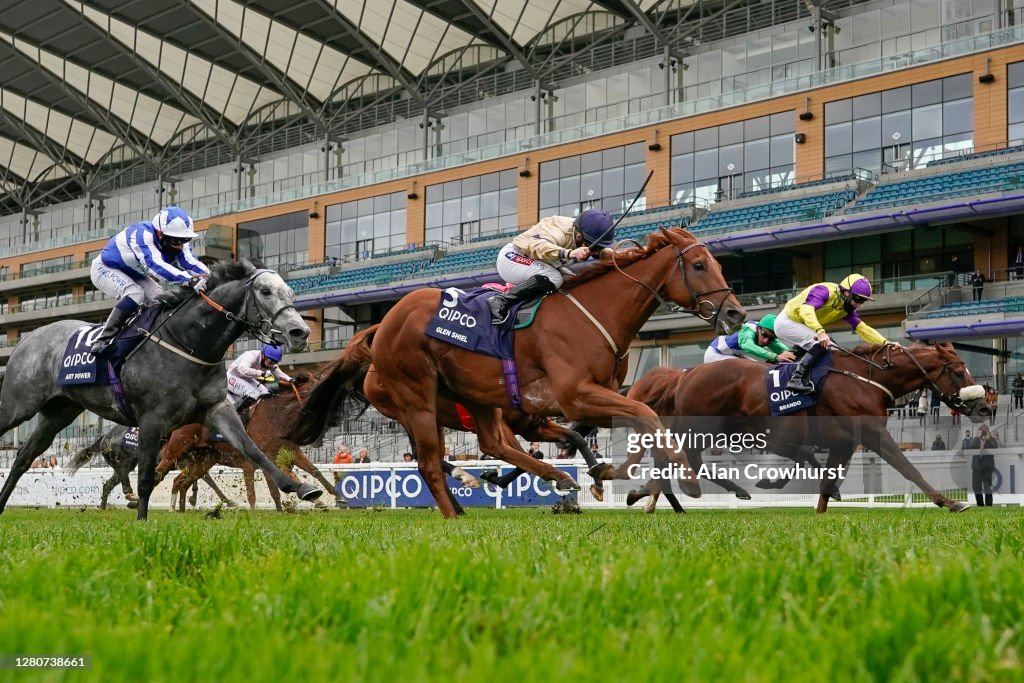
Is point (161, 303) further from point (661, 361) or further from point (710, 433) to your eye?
point (661, 361)

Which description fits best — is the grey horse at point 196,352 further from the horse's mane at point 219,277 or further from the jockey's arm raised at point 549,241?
the jockey's arm raised at point 549,241

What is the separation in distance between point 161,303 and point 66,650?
9001 mm

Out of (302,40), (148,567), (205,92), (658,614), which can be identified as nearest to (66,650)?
(658,614)

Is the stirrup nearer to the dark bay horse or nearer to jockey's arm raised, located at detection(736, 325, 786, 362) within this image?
jockey's arm raised, located at detection(736, 325, 786, 362)

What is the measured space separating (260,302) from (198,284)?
0.70m

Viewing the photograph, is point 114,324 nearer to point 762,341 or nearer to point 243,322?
point 243,322

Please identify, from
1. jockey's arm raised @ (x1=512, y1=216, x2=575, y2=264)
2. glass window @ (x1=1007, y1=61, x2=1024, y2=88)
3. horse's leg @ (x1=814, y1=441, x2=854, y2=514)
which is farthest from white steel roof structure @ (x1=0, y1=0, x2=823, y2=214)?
jockey's arm raised @ (x1=512, y1=216, x2=575, y2=264)

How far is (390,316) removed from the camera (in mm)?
10938

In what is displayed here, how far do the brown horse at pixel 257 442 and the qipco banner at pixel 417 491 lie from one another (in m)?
2.35

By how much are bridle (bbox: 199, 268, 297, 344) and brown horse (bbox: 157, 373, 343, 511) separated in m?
4.50

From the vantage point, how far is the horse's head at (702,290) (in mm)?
9562

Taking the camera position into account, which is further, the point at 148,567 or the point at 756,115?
the point at 756,115

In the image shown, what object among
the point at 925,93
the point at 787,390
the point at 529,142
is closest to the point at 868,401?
the point at 787,390

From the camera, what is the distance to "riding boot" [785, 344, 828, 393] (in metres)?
13.0
